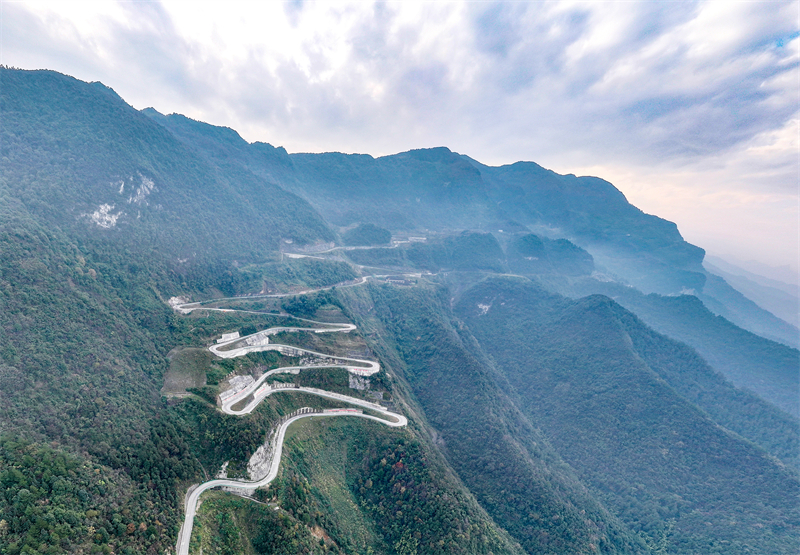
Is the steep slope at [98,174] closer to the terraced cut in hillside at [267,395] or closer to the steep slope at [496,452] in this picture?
the terraced cut in hillside at [267,395]

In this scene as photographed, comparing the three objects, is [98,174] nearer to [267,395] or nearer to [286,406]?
[267,395]

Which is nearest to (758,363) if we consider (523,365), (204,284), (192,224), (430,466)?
(523,365)

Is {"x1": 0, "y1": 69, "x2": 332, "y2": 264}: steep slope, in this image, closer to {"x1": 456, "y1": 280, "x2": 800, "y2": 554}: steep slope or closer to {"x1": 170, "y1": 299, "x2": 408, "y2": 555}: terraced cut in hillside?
{"x1": 170, "y1": 299, "x2": 408, "y2": 555}: terraced cut in hillside

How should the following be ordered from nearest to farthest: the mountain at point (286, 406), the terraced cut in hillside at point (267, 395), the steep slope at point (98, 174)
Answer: the mountain at point (286, 406)
the terraced cut in hillside at point (267, 395)
the steep slope at point (98, 174)

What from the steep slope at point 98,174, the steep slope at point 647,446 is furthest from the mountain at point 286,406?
the steep slope at point 98,174

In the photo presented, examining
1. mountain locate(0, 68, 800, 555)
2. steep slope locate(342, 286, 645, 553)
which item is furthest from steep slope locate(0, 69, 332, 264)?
steep slope locate(342, 286, 645, 553)
